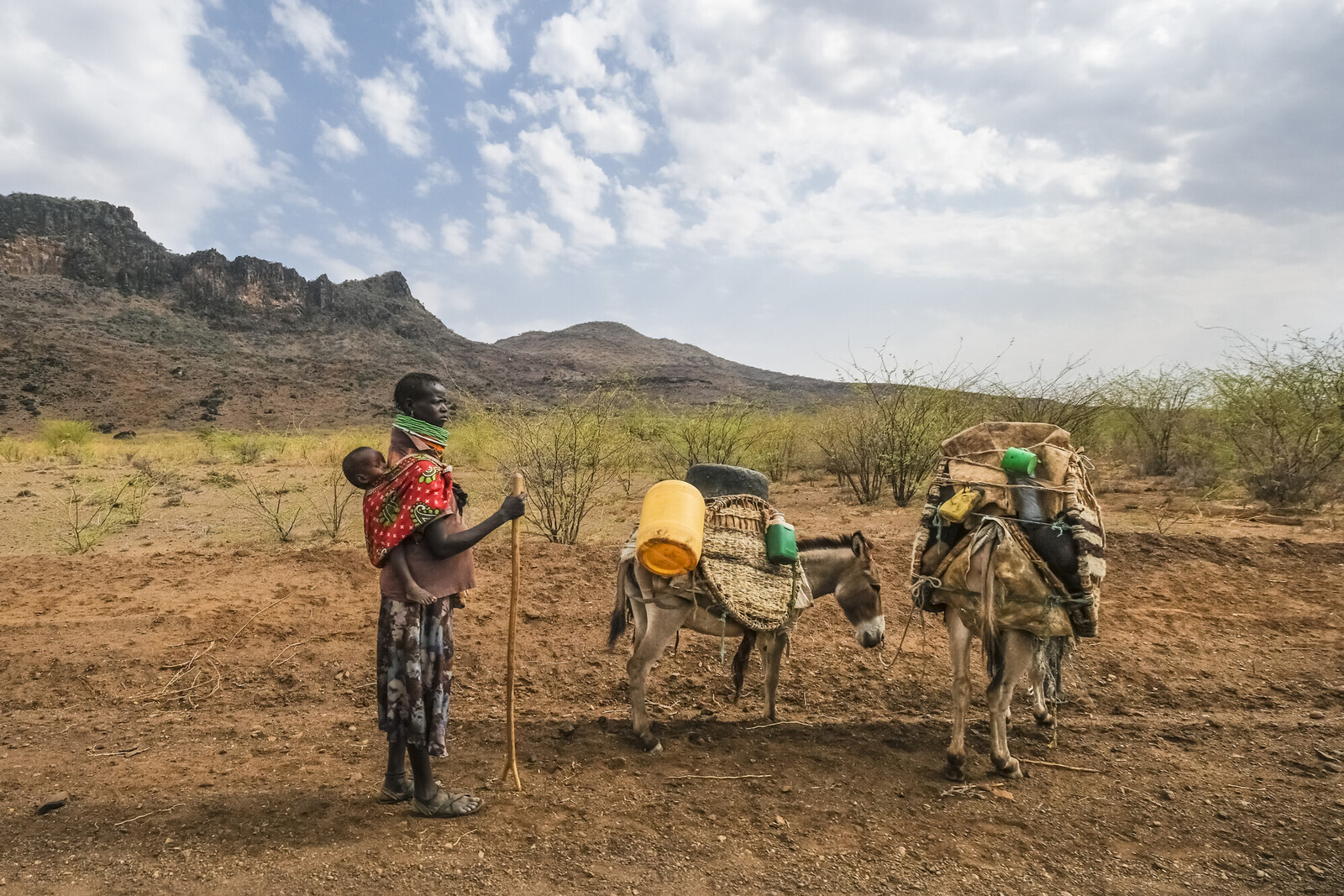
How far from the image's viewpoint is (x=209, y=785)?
3.88 meters

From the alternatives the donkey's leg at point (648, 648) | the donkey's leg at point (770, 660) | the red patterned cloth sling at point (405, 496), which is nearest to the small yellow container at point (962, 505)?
the donkey's leg at point (770, 660)

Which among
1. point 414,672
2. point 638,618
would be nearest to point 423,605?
point 414,672

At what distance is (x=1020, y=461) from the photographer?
155 inches

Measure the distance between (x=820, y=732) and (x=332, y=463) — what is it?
1907cm

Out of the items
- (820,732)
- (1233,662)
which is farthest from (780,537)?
(1233,662)

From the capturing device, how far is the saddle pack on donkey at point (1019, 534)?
3885mm

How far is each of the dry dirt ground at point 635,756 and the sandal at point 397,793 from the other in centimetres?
6

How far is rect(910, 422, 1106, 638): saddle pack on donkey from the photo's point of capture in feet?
12.7

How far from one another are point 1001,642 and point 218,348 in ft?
223

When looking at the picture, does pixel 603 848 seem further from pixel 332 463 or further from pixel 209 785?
pixel 332 463

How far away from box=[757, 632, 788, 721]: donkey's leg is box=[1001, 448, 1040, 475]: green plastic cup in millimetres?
1871

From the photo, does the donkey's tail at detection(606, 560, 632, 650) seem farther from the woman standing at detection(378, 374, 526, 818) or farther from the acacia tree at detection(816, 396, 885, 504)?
the acacia tree at detection(816, 396, 885, 504)

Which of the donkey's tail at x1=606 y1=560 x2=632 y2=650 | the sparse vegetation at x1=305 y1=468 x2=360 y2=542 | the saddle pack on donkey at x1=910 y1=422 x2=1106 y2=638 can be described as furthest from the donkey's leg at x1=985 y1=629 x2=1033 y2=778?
the sparse vegetation at x1=305 y1=468 x2=360 y2=542

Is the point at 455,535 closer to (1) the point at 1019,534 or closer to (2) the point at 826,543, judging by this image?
(2) the point at 826,543
